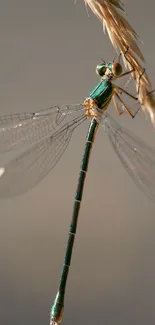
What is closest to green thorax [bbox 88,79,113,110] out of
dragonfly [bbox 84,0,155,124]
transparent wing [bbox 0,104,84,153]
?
transparent wing [bbox 0,104,84,153]

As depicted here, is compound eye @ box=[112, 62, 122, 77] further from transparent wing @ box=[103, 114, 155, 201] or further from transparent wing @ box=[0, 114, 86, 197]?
transparent wing @ box=[0, 114, 86, 197]

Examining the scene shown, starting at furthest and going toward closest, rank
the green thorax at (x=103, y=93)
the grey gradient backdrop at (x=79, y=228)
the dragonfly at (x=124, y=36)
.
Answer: the grey gradient backdrop at (x=79, y=228), the green thorax at (x=103, y=93), the dragonfly at (x=124, y=36)

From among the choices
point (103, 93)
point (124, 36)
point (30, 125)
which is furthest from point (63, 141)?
point (124, 36)

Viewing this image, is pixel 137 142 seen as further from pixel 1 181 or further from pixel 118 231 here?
pixel 118 231

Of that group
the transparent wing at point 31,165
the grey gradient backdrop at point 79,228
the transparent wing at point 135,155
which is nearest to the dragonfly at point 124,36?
the transparent wing at point 135,155

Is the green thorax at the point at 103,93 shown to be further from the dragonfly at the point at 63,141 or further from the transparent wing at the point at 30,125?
the transparent wing at the point at 30,125

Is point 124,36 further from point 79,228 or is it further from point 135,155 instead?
point 79,228

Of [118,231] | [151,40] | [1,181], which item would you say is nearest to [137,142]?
[1,181]
